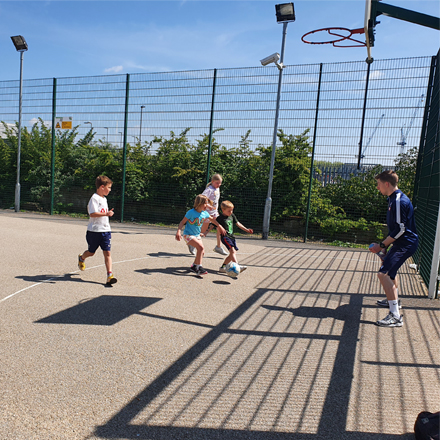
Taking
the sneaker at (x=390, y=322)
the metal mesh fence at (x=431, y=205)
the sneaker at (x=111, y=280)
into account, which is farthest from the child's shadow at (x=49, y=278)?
the metal mesh fence at (x=431, y=205)

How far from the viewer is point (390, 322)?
4.81 m

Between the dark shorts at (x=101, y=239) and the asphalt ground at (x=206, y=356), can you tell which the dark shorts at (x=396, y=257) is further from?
the dark shorts at (x=101, y=239)

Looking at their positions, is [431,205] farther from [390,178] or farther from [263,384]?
[263,384]

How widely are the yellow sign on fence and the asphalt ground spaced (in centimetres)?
982

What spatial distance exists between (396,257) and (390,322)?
2.55ft

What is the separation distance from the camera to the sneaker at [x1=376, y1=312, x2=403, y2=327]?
4798 mm

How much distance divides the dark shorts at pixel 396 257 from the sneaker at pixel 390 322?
0.48 m

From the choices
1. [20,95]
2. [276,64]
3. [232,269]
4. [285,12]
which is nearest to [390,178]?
[232,269]

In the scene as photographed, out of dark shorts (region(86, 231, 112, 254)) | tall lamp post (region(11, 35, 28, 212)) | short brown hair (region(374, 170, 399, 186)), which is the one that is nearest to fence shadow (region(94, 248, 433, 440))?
dark shorts (region(86, 231, 112, 254))

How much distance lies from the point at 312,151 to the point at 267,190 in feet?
5.95

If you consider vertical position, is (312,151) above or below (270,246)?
above

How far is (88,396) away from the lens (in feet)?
9.73

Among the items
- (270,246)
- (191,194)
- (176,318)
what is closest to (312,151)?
(270,246)

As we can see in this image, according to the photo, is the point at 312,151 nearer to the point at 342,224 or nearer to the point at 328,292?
the point at 342,224
